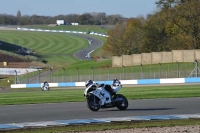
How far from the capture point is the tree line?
84188mm

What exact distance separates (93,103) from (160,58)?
167ft

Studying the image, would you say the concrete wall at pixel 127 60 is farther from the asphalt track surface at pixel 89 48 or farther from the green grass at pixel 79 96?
the asphalt track surface at pixel 89 48

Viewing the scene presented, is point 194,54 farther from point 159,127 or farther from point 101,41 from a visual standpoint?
point 101,41

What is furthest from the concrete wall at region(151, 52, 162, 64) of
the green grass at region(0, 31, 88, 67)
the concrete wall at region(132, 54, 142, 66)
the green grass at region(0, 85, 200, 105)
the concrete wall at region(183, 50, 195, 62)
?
the green grass at region(0, 31, 88, 67)

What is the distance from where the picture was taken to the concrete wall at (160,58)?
66625mm

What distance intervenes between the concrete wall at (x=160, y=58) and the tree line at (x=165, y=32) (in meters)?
12.3

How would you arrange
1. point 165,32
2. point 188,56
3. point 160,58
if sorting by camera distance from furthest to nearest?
point 165,32 < point 160,58 < point 188,56

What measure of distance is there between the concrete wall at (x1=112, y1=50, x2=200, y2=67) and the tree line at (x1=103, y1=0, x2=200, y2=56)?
1235 cm

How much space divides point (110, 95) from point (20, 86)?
4625 cm

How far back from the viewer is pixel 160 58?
72125mm

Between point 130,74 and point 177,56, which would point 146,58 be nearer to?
point 177,56

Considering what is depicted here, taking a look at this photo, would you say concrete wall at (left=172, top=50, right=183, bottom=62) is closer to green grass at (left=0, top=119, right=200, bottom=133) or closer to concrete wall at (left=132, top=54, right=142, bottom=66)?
concrete wall at (left=132, top=54, right=142, bottom=66)

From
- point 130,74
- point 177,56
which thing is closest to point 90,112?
point 130,74

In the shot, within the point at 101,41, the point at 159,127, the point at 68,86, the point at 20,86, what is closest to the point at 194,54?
the point at 68,86
